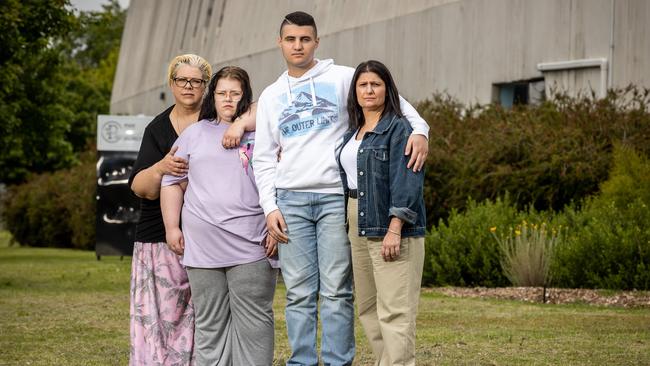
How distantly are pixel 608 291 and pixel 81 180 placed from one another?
2161 cm

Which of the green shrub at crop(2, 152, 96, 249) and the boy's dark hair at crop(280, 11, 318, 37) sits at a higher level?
the green shrub at crop(2, 152, 96, 249)

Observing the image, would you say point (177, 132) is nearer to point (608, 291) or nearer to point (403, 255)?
point (403, 255)

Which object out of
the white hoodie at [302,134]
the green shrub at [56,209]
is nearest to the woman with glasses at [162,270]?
the white hoodie at [302,134]

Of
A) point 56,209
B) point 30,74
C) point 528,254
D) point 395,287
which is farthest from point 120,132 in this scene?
point 395,287

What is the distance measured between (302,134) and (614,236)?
8093mm

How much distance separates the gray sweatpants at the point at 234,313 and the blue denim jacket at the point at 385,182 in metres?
0.61

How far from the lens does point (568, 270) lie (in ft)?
46.1

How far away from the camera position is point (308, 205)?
6.29 metres

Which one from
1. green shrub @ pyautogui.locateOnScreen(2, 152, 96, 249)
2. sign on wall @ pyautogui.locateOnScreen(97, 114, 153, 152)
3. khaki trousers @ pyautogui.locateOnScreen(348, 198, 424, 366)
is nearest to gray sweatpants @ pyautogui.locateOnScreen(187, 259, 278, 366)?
khaki trousers @ pyautogui.locateOnScreen(348, 198, 424, 366)

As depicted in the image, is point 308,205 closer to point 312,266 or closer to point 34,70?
point 312,266

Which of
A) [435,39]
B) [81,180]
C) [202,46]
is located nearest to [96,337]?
[435,39]

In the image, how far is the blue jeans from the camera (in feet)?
20.5

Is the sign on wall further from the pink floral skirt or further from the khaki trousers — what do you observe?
the khaki trousers

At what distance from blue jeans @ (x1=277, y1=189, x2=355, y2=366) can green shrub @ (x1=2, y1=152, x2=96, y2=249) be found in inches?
971
